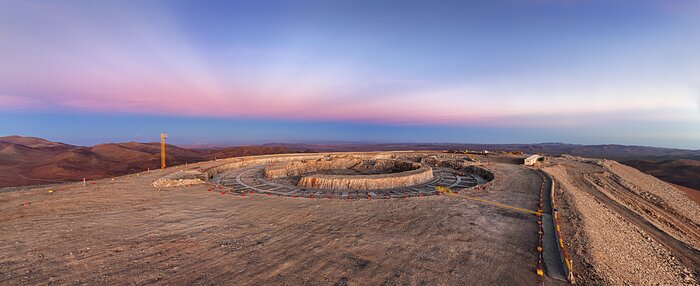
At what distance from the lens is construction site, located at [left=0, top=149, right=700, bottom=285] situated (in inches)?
233

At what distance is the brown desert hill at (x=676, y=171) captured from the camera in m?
37.0

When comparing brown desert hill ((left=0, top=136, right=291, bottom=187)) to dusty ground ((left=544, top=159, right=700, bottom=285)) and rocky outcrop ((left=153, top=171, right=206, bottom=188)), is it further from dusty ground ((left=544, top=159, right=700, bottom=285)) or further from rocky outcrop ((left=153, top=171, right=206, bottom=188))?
dusty ground ((left=544, top=159, right=700, bottom=285))

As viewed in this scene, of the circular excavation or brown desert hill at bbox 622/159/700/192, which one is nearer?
the circular excavation

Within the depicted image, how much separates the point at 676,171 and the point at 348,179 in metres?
58.8

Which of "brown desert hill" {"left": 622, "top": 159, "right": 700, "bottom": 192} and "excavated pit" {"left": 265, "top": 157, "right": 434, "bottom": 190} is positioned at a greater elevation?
"excavated pit" {"left": 265, "top": 157, "right": 434, "bottom": 190}

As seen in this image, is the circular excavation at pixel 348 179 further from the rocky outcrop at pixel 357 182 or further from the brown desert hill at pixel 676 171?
the brown desert hill at pixel 676 171

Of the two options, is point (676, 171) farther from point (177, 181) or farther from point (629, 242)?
point (177, 181)

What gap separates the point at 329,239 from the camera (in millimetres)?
8008

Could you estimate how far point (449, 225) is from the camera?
30.7 ft

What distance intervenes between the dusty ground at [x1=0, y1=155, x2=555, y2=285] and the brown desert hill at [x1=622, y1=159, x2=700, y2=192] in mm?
46328

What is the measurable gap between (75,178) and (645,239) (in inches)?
1792

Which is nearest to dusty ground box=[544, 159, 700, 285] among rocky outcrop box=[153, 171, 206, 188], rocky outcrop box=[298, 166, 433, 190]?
rocky outcrop box=[298, 166, 433, 190]

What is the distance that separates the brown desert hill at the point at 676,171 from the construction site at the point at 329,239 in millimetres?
34154

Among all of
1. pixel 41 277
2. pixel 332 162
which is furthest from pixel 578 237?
pixel 332 162
